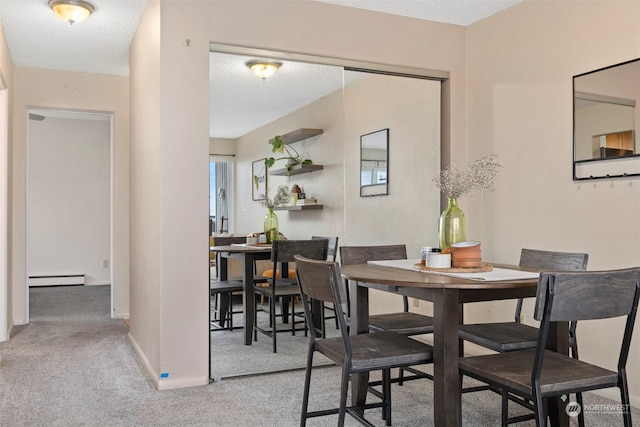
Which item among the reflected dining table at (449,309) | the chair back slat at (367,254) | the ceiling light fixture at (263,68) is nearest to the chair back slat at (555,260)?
the reflected dining table at (449,309)

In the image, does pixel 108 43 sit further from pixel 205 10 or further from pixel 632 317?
pixel 632 317

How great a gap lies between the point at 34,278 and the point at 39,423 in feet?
19.5

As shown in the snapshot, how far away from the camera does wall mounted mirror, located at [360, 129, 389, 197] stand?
382 cm

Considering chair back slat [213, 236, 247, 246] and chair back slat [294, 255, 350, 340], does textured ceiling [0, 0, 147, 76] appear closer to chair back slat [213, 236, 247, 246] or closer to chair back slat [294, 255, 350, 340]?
chair back slat [213, 236, 247, 246]

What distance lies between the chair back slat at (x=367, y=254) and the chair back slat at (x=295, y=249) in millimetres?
576

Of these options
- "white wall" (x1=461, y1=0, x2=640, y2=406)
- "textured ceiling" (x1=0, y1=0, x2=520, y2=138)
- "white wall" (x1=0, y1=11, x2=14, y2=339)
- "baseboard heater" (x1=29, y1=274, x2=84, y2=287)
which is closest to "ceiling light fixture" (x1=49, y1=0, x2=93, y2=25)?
"textured ceiling" (x1=0, y1=0, x2=520, y2=138)

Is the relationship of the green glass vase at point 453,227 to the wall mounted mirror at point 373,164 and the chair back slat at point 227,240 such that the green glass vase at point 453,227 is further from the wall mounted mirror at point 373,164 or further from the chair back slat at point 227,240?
the chair back slat at point 227,240

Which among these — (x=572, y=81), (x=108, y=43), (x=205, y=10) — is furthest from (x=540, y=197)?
(x=108, y=43)

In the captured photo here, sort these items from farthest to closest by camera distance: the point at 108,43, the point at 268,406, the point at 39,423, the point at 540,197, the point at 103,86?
the point at 103,86, the point at 108,43, the point at 540,197, the point at 268,406, the point at 39,423

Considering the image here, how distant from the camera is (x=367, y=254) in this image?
314 cm

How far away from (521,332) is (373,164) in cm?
170

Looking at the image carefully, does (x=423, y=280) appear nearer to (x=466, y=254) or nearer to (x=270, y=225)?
(x=466, y=254)

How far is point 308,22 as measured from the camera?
11.5ft

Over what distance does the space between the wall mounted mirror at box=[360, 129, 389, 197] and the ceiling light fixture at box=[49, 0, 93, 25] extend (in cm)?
205
